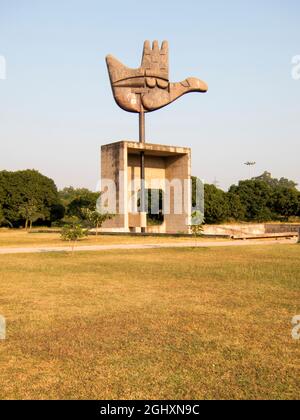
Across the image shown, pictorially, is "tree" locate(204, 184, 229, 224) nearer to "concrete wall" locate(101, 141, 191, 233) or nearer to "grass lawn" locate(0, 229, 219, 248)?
"concrete wall" locate(101, 141, 191, 233)

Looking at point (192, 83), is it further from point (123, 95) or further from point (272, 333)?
point (272, 333)

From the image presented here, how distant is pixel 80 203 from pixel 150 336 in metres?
51.9

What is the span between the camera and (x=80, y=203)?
57375mm

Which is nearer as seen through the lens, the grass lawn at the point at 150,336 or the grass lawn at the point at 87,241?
the grass lawn at the point at 150,336

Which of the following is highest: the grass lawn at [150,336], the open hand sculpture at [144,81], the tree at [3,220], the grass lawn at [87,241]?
the open hand sculpture at [144,81]

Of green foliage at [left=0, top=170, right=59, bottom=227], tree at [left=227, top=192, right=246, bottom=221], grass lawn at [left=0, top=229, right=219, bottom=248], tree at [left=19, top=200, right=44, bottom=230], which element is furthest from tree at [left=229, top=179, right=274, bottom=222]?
grass lawn at [left=0, top=229, right=219, bottom=248]

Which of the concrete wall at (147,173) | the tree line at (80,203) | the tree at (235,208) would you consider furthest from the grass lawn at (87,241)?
the tree at (235,208)

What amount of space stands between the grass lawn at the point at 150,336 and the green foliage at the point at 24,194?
43.2 metres

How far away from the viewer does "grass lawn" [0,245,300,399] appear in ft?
15.2

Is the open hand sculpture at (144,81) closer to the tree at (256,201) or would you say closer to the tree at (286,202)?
the tree at (256,201)

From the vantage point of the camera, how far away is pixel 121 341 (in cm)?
616

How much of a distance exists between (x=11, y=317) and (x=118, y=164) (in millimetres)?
28943

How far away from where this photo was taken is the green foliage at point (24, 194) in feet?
178
